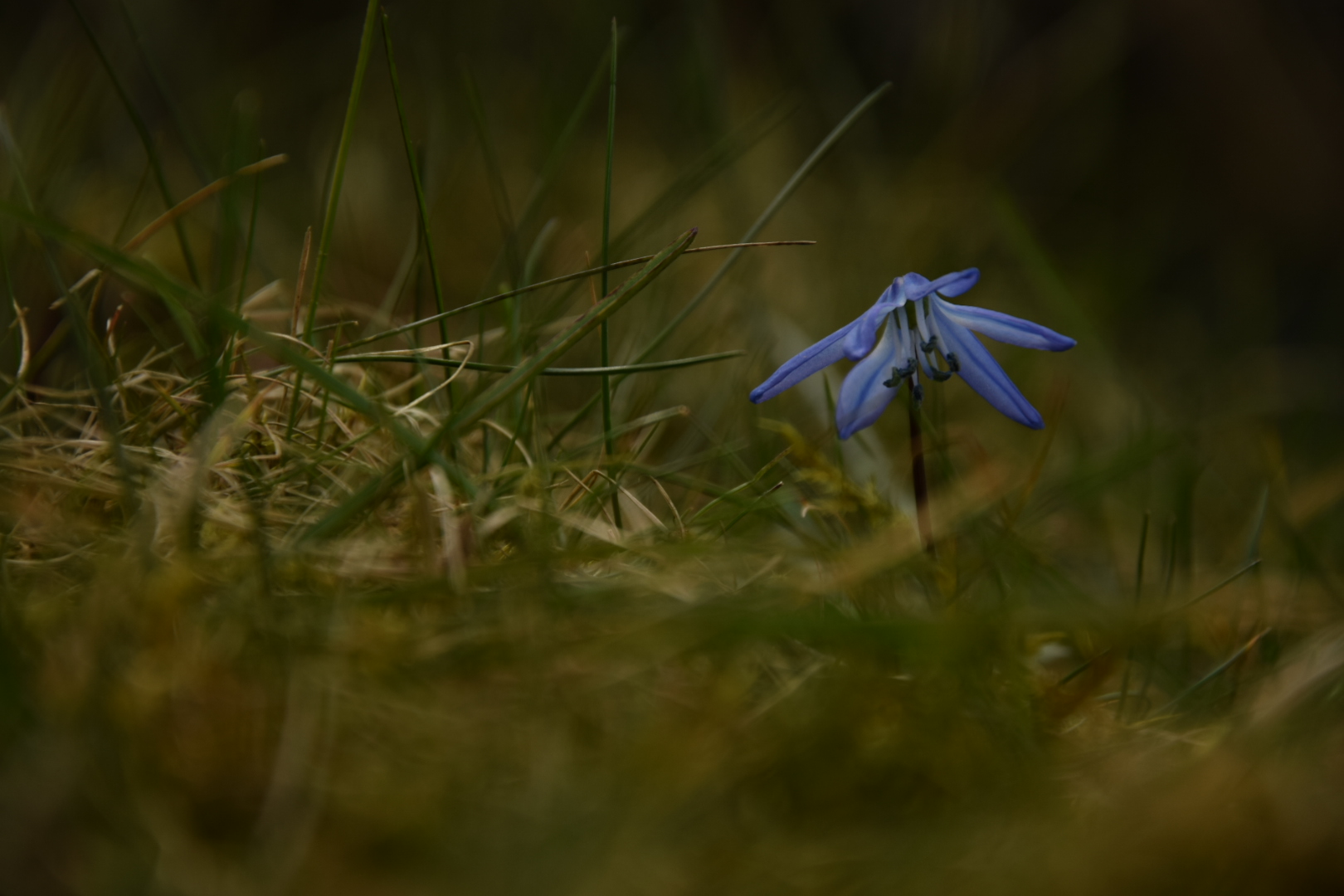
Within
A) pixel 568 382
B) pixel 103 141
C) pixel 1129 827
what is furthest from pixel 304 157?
pixel 1129 827

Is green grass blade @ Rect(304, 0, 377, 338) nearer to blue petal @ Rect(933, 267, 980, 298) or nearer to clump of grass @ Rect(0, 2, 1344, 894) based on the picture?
clump of grass @ Rect(0, 2, 1344, 894)

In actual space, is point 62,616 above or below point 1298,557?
above

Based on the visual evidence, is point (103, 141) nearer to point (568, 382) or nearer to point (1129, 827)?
point (568, 382)

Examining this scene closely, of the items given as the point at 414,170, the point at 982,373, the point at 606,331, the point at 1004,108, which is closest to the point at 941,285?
the point at 982,373

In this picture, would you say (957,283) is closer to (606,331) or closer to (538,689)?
(606,331)

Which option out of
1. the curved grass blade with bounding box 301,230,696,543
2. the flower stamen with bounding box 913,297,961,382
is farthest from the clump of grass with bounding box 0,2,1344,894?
the flower stamen with bounding box 913,297,961,382

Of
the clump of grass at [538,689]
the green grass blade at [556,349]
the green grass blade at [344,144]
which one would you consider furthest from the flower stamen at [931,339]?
the green grass blade at [344,144]

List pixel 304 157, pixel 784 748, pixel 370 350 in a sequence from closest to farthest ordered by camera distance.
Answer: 1. pixel 784 748
2. pixel 370 350
3. pixel 304 157
